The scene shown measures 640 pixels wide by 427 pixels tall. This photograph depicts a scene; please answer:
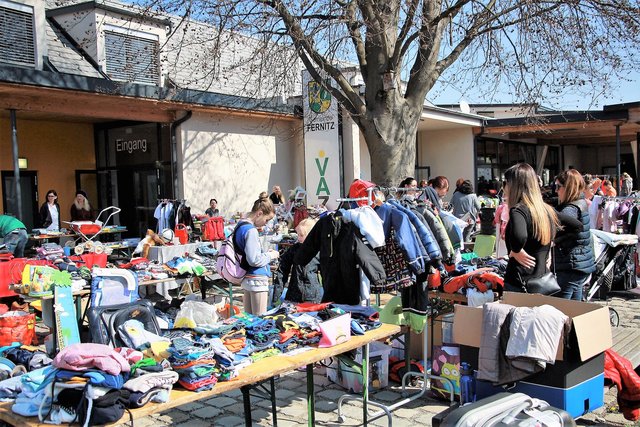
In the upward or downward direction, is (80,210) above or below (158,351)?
above

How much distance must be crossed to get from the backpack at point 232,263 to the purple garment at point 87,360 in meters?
2.85

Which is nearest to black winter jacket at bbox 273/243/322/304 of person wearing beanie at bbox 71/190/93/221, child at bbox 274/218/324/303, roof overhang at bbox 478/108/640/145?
child at bbox 274/218/324/303

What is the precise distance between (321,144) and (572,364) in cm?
1023

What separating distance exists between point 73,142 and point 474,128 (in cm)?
1376

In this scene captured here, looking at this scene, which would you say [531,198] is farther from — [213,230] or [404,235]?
[213,230]

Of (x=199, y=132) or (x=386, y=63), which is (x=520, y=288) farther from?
(x=199, y=132)

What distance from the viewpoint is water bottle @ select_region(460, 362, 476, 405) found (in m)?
3.80

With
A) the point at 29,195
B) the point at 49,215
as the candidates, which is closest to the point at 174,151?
the point at 49,215

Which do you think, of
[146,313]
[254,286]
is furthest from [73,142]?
[146,313]

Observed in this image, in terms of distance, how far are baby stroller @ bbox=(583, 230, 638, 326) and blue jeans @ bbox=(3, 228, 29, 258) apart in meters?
8.49

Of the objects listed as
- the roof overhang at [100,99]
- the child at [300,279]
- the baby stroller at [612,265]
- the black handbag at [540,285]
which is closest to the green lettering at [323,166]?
the roof overhang at [100,99]

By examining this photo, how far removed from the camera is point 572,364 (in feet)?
11.4

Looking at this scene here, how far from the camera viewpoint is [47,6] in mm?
14547

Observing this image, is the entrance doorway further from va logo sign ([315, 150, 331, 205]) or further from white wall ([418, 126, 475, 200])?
white wall ([418, 126, 475, 200])
